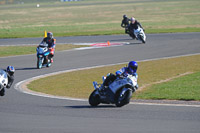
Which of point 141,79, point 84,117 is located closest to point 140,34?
point 141,79

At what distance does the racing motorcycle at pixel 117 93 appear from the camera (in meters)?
12.3

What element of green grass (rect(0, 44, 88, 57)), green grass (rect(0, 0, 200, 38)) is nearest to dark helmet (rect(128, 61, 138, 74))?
green grass (rect(0, 44, 88, 57))

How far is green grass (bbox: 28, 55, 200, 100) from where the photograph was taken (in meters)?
15.2

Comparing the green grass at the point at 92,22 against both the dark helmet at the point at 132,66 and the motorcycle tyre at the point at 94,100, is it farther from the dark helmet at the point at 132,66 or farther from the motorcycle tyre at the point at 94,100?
the dark helmet at the point at 132,66

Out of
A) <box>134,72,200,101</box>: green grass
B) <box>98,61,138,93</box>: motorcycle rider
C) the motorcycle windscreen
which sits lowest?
<box>134,72,200,101</box>: green grass

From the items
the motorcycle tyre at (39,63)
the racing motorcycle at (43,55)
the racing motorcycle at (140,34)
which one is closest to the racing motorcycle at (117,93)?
the motorcycle tyre at (39,63)

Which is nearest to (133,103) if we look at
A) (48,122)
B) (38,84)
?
(48,122)

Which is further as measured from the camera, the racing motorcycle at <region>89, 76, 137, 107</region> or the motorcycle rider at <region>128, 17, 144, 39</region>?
the motorcycle rider at <region>128, 17, 144, 39</region>

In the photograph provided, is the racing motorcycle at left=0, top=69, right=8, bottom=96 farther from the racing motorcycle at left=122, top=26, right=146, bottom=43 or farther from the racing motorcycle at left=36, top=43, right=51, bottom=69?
the racing motorcycle at left=122, top=26, right=146, bottom=43

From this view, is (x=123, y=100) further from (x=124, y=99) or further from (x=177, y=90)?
(x=177, y=90)

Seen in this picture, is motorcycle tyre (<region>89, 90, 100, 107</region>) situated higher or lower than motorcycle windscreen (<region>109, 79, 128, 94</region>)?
lower

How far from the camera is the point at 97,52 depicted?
29750 millimetres

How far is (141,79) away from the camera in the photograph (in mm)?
18594

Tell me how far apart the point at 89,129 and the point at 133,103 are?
3.87m
